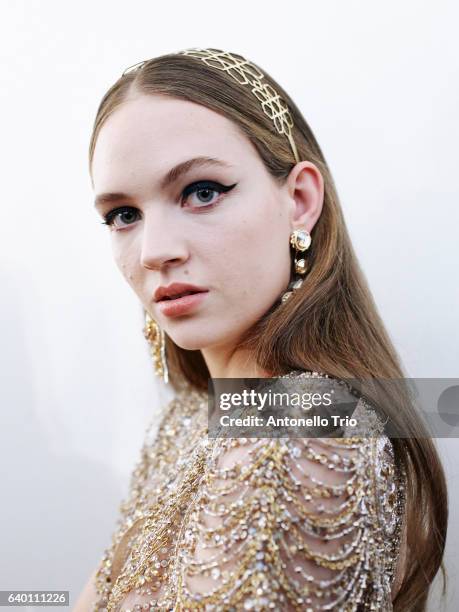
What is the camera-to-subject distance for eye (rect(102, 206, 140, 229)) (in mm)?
1278

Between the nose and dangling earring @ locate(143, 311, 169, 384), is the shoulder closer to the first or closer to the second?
the nose

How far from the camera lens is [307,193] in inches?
51.6

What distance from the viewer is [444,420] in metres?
1.40

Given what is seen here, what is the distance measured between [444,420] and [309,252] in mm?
499

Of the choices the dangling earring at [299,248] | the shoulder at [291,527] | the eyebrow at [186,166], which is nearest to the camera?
the shoulder at [291,527]

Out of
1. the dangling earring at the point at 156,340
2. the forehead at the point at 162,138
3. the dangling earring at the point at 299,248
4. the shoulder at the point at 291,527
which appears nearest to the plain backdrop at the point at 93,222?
the dangling earring at the point at 156,340

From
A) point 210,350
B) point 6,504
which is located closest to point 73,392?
point 6,504

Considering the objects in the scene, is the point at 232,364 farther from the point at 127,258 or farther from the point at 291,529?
the point at 291,529

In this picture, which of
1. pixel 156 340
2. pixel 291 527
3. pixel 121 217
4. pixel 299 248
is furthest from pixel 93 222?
pixel 291 527

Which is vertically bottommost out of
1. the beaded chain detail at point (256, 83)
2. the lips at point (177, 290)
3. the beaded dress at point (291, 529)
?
the beaded dress at point (291, 529)

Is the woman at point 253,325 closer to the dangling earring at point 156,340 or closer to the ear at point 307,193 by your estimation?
the ear at point 307,193

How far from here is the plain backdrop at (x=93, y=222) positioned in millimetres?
1692

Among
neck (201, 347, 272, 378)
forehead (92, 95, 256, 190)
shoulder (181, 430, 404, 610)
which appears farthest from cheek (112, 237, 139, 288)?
shoulder (181, 430, 404, 610)

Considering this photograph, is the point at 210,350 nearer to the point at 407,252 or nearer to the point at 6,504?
the point at 407,252
